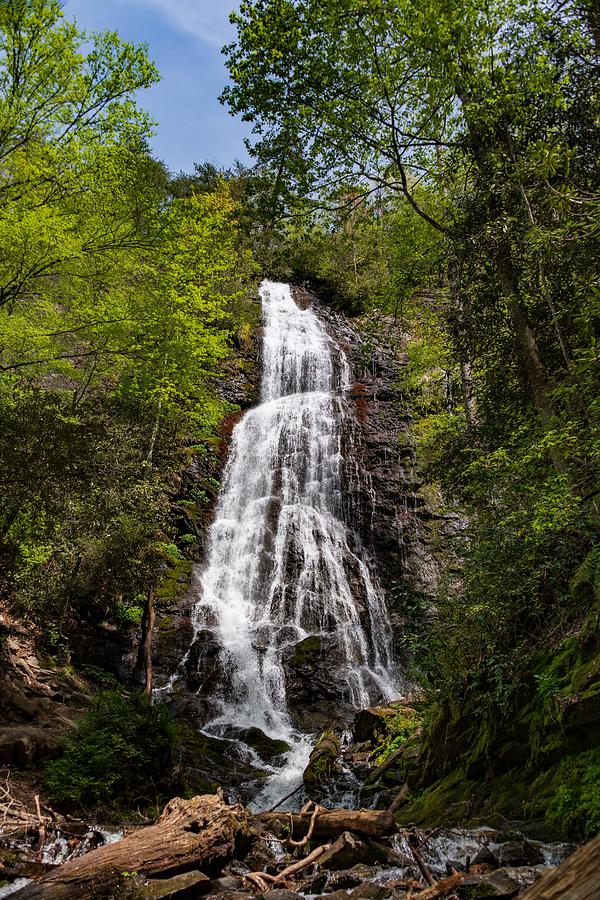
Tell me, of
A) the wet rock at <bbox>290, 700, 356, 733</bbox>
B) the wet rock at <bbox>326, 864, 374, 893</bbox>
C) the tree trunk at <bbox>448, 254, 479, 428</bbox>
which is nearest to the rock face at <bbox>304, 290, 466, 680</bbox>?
the wet rock at <bbox>290, 700, 356, 733</bbox>

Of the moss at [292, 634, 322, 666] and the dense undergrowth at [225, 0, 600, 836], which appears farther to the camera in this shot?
the moss at [292, 634, 322, 666]

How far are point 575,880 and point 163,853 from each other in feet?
A: 12.5

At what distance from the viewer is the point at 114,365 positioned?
13.2 metres

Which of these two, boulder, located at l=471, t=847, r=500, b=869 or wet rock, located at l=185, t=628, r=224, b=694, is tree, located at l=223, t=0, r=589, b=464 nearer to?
boulder, located at l=471, t=847, r=500, b=869

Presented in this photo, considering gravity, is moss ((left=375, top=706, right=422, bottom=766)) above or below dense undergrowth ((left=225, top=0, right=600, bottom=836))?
below

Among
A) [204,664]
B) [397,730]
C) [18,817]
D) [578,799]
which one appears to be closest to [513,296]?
[578,799]

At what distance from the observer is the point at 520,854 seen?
393 centimetres

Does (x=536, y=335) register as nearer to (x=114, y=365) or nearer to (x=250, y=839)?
(x=250, y=839)

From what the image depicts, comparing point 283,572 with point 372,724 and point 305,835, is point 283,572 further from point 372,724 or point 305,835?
point 305,835

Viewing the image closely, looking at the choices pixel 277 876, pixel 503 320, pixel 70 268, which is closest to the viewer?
pixel 277 876

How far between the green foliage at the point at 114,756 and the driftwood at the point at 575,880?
6.62 m

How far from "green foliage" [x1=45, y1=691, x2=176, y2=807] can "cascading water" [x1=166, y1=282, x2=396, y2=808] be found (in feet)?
12.2

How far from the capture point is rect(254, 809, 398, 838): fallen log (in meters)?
5.07

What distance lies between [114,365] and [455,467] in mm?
8825
